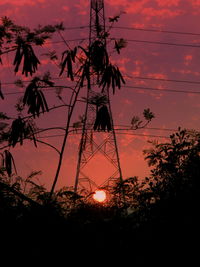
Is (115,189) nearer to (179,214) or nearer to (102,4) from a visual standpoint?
(179,214)

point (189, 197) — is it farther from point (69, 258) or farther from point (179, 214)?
point (69, 258)

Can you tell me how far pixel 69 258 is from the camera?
370cm

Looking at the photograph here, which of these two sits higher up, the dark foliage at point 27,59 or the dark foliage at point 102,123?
the dark foliage at point 27,59

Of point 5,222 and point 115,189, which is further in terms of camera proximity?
point 115,189

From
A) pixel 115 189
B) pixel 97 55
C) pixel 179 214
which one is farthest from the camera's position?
pixel 97 55

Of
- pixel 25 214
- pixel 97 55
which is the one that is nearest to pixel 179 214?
pixel 25 214

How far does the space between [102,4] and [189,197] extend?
46.5 ft

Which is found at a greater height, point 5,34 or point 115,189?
point 5,34

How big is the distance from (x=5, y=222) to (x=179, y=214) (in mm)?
2143

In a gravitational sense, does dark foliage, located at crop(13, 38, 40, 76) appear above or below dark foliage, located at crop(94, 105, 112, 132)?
above

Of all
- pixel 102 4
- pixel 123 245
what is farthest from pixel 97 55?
pixel 102 4

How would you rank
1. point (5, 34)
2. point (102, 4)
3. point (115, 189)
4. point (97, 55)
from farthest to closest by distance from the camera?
point (102, 4)
point (5, 34)
point (97, 55)
point (115, 189)

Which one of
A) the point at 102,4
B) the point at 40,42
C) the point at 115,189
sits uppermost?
the point at 102,4

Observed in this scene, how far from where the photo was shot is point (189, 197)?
4.15 metres
